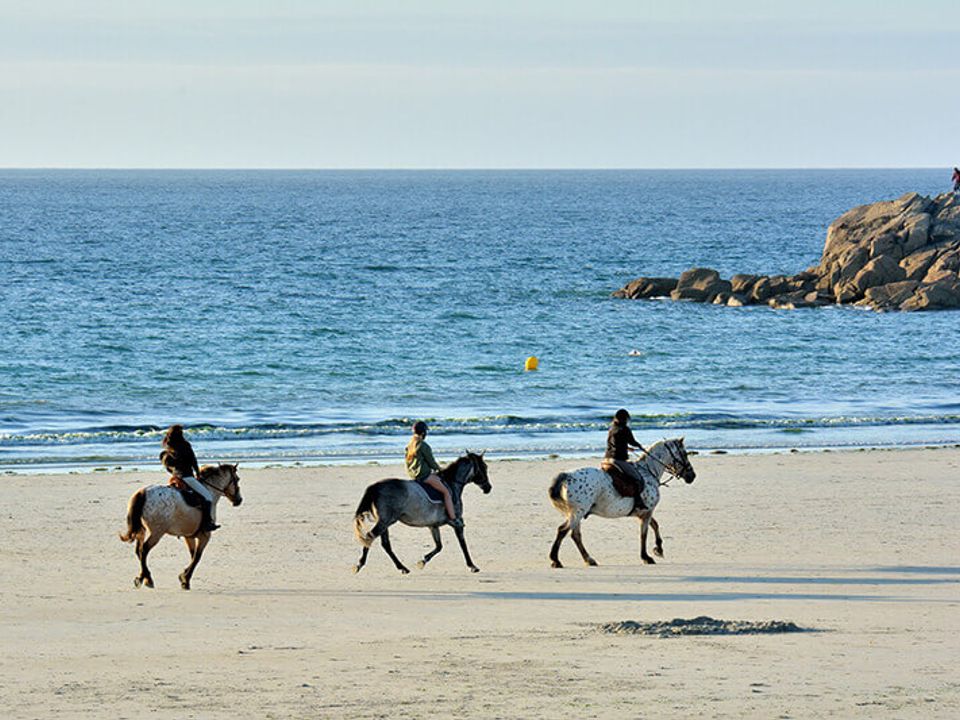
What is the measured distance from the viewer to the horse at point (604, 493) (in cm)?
1864

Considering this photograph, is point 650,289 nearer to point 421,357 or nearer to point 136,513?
point 421,357

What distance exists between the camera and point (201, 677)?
13219 millimetres

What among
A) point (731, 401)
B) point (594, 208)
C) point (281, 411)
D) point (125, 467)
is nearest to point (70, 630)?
point (125, 467)

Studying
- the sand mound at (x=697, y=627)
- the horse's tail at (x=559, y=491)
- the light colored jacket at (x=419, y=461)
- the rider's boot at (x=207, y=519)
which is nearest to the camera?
the sand mound at (x=697, y=627)

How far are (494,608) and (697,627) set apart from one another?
2.54 m

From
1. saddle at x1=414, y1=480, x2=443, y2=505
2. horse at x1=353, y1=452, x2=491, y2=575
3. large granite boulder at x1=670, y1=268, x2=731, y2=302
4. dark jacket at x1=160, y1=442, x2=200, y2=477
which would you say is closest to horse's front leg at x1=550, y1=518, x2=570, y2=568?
horse at x1=353, y1=452, x2=491, y2=575

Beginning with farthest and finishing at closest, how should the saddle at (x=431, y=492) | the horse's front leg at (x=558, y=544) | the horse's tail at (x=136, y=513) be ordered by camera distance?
Result: the horse's front leg at (x=558, y=544), the saddle at (x=431, y=492), the horse's tail at (x=136, y=513)

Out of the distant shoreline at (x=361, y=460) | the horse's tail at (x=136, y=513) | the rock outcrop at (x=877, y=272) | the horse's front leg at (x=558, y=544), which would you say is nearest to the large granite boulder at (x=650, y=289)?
the rock outcrop at (x=877, y=272)

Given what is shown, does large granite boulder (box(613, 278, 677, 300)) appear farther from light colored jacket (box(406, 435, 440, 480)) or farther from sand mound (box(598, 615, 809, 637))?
sand mound (box(598, 615, 809, 637))

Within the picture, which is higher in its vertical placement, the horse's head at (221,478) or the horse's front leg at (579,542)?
the horse's head at (221,478)

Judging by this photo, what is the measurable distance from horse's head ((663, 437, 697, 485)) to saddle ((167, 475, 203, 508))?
5915 millimetres

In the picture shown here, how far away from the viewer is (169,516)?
672 inches

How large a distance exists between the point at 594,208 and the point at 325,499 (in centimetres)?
15822

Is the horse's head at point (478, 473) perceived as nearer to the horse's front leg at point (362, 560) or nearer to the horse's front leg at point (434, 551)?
the horse's front leg at point (434, 551)
